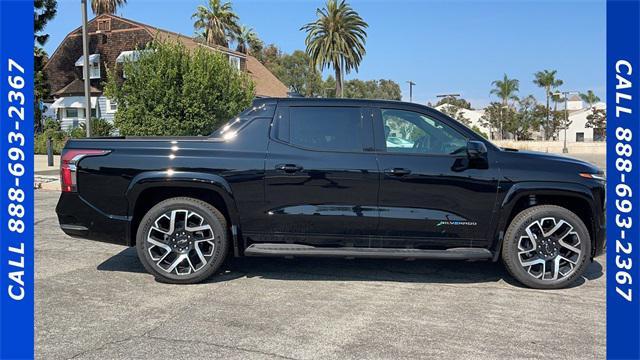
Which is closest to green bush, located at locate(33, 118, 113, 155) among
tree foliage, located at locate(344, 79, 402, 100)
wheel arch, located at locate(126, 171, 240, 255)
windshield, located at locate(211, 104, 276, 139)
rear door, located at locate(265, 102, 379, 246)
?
wheel arch, located at locate(126, 171, 240, 255)

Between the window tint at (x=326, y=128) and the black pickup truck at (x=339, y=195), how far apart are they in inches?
0.4

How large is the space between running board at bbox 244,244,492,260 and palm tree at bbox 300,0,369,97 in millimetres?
35316

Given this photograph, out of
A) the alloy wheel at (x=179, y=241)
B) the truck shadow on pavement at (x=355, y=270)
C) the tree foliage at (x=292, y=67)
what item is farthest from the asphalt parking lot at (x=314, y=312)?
the tree foliage at (x=292, y=67)

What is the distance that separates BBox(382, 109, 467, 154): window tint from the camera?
4.81 metres

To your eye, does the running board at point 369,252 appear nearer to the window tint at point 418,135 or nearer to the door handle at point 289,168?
the door handle at point 289,168

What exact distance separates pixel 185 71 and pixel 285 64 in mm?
53843

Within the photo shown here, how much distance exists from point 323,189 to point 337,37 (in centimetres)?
3700

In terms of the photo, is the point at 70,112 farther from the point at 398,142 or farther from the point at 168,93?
the point at 398,142

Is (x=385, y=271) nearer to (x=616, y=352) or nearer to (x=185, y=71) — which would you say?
(x=616, y=352)

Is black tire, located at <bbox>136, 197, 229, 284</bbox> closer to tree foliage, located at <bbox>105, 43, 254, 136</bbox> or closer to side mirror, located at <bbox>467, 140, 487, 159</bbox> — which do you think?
side mirror, located at <bbox>467, 140, 487, 159</bbox>

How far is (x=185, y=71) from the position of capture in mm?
17812

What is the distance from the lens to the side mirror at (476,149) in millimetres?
4574

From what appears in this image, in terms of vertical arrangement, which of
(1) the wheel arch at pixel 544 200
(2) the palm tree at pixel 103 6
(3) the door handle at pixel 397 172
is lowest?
(1) the wheel arch at pixel 544 200

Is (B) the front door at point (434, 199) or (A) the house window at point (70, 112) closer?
(B) the front door at point (434, 199)
